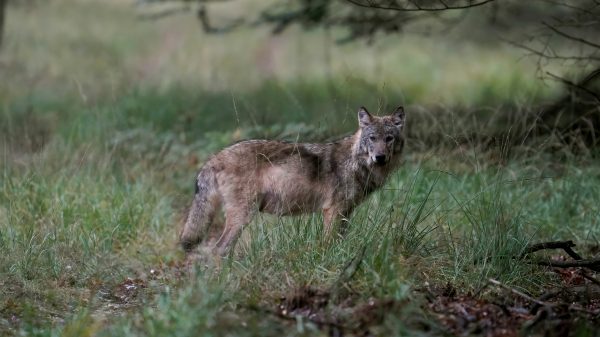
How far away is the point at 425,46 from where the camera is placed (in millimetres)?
23125

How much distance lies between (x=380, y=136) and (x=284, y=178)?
98cm

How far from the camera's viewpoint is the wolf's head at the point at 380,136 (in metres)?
8.24

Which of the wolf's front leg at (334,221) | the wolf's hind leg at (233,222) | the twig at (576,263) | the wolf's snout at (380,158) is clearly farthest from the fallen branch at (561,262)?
the wolf's hind leg at (233,222)

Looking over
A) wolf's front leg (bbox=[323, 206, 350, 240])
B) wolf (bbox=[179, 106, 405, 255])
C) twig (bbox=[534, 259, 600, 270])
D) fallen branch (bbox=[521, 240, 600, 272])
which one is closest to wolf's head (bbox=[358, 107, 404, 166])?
wolf (bbox=[179, 106, 405, 255])

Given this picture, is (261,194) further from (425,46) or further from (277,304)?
(425,46)

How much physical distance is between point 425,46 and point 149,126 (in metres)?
12.6

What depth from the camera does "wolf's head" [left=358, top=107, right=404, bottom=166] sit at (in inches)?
324

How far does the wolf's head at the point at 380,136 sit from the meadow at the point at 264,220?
0.23 meters

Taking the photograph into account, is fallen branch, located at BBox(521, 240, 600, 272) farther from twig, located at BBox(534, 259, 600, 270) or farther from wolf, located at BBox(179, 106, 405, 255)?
wolf, located at BBox(179, 106, 405, 255)

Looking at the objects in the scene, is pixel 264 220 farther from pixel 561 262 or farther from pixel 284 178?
pixel 561 262

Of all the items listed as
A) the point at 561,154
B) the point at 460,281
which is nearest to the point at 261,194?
the point at 460,281

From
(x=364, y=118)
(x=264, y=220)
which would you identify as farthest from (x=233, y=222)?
(x=364, y=118)

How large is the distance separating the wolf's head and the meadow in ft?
0.76

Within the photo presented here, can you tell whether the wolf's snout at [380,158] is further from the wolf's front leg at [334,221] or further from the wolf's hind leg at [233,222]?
the wolf's hind leg at [233,222]
